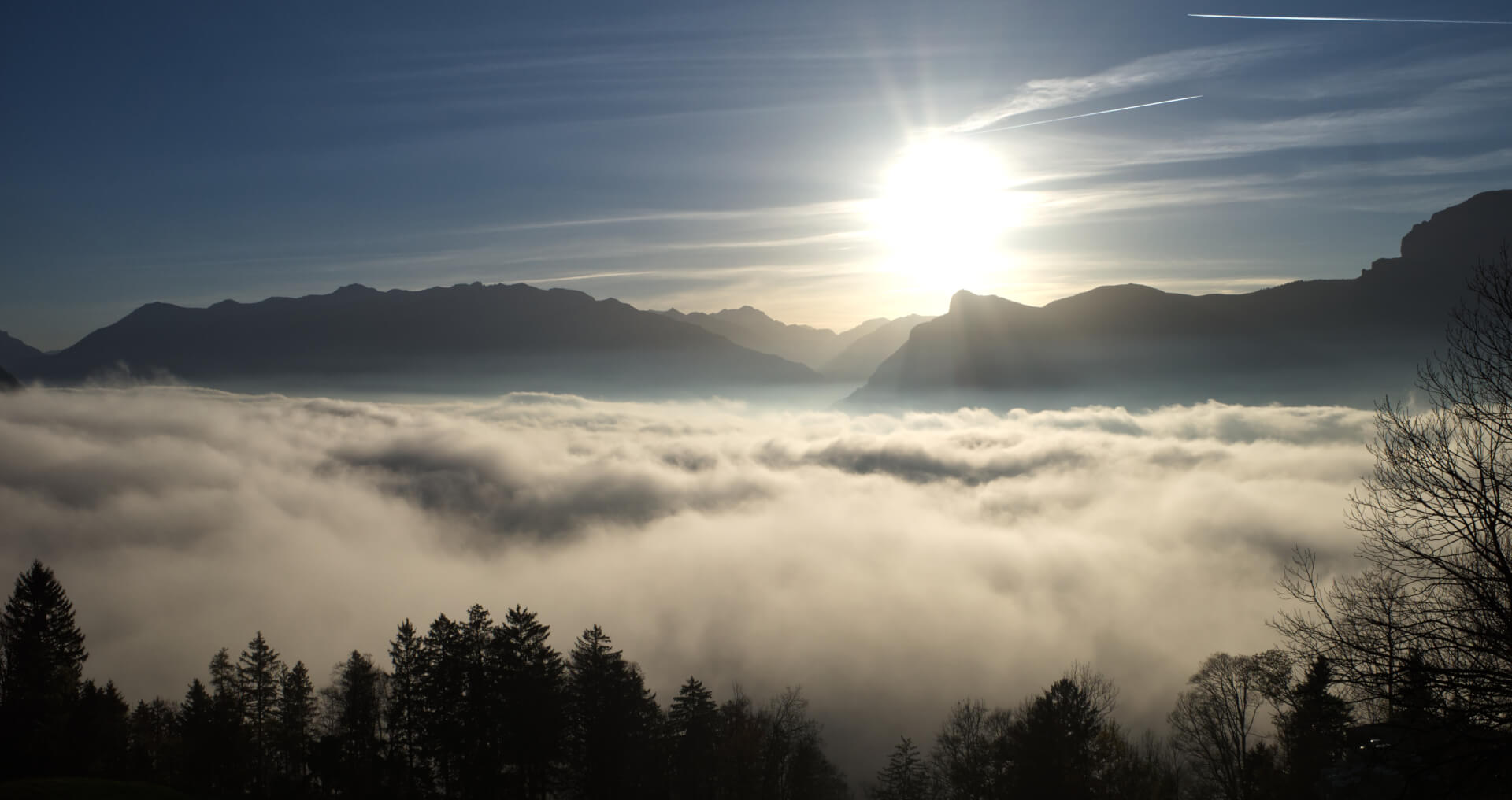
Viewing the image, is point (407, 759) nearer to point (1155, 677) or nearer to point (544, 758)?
point (544, 758)

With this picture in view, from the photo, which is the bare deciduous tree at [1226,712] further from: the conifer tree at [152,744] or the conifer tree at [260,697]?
the conifer tree at [152,744]

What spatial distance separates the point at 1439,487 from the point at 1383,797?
1386 centimetres

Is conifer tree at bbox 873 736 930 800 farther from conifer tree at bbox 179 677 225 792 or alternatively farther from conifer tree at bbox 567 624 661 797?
conifer tree at bbox 179 677 225 792

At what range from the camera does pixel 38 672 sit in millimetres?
33469

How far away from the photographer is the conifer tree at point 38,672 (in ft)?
102

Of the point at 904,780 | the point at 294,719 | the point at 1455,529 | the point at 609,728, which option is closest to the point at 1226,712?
the point at 904,780

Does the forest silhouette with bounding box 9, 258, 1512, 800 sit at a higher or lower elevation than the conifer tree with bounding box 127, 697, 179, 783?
higher

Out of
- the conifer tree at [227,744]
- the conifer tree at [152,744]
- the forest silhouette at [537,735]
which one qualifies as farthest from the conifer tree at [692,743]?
the conifer tree at [152,744]

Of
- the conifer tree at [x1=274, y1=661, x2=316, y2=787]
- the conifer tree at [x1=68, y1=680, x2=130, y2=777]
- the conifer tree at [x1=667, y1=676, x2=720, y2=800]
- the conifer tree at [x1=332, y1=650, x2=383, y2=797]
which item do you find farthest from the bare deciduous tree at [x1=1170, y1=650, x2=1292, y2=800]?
the conifer tree at [x1=68, y1=680, x2=130, y2=777]

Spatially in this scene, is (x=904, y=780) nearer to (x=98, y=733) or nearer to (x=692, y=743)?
(x=692, y=743)

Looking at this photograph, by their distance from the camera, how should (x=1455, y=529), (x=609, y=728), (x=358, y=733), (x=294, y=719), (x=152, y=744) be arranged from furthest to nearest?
(x=152, y=744) < (x=294, y=719) < (x=358, y=733) < (x=609, y=728) < (x=1455, y=529)

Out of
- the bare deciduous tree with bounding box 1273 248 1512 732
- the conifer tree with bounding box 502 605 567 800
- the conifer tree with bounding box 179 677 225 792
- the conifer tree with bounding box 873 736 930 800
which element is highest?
the bare deciduous tree with bounding box 1273 248 1512 732

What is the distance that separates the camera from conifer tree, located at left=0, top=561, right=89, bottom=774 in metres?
31.0

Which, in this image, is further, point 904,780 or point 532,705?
point 904,780
